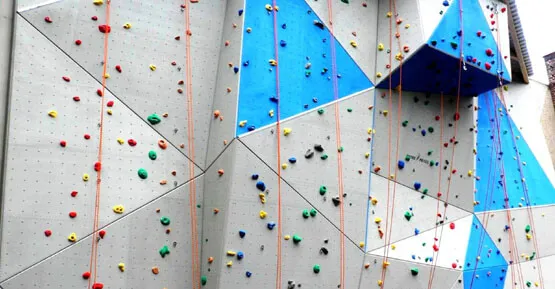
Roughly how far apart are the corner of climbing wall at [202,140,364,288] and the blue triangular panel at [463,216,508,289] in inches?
66.9

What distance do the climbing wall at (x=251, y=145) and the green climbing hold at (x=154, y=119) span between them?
1 centimetres

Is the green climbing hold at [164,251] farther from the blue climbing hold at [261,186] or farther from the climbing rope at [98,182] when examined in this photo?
the blue climbing hold at [261,186]

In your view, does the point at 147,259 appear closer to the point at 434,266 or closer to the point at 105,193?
the point at 105,193

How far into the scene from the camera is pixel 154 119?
4680 millimetres

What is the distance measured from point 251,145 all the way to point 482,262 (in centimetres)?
301

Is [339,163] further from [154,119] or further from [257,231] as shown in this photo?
[154,119]

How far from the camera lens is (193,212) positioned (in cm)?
474

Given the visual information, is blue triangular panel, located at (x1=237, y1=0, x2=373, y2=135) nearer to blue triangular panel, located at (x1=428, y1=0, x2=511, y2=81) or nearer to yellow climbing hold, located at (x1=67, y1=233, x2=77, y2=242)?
blue triangular panel, located at (x1=428, y1=0, x2=511, y2=81)

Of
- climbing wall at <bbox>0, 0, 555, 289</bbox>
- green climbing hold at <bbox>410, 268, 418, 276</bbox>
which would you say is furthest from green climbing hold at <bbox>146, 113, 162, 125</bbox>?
green climbing hold at <bbox>410, 268, 418, 276</bbox>

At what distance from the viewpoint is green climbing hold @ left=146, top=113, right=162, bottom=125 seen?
467cm

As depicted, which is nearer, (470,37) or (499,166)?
(470,37)

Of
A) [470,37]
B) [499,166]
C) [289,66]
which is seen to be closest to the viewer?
[289,66]

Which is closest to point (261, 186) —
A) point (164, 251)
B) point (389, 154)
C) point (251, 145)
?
point (251, 145)

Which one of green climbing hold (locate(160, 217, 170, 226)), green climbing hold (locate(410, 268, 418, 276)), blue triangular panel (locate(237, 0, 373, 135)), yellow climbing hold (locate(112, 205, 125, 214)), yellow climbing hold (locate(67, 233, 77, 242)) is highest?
blue triangular panel (locate(237, 0, 373, 135))
